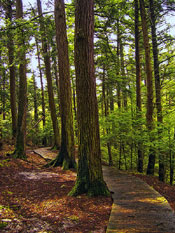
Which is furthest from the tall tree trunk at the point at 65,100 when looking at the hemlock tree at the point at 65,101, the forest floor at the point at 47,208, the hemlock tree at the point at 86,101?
the hemlock tree at the point at 86,101

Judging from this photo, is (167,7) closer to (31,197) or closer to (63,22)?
(63,22)

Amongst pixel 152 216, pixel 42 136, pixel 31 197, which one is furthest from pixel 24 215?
pixel 42 136

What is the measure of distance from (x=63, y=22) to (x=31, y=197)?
26.1ft

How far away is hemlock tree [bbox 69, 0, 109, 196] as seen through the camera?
4.88 metres

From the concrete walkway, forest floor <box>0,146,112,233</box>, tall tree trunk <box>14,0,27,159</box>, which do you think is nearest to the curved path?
the concrete walkway

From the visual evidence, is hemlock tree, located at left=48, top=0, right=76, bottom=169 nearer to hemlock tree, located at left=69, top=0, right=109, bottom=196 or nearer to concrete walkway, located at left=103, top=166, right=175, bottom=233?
concrete walkway, located at left=103, top=166, right=175, bottom=233

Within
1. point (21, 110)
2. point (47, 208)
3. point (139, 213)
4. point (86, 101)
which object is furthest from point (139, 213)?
point (21, 110)

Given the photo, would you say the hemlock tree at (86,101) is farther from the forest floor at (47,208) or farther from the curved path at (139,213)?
the curved path at (139,213)

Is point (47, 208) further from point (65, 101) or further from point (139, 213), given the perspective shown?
point (65, 101)

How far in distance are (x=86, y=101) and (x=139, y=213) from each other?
2.94 meters

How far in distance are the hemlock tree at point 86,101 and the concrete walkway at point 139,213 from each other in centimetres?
70

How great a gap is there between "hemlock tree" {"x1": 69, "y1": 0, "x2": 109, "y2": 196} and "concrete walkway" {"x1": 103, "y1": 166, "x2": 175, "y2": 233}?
2.30 ft

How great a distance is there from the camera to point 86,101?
16.1 feet

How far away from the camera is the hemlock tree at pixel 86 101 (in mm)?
4883
